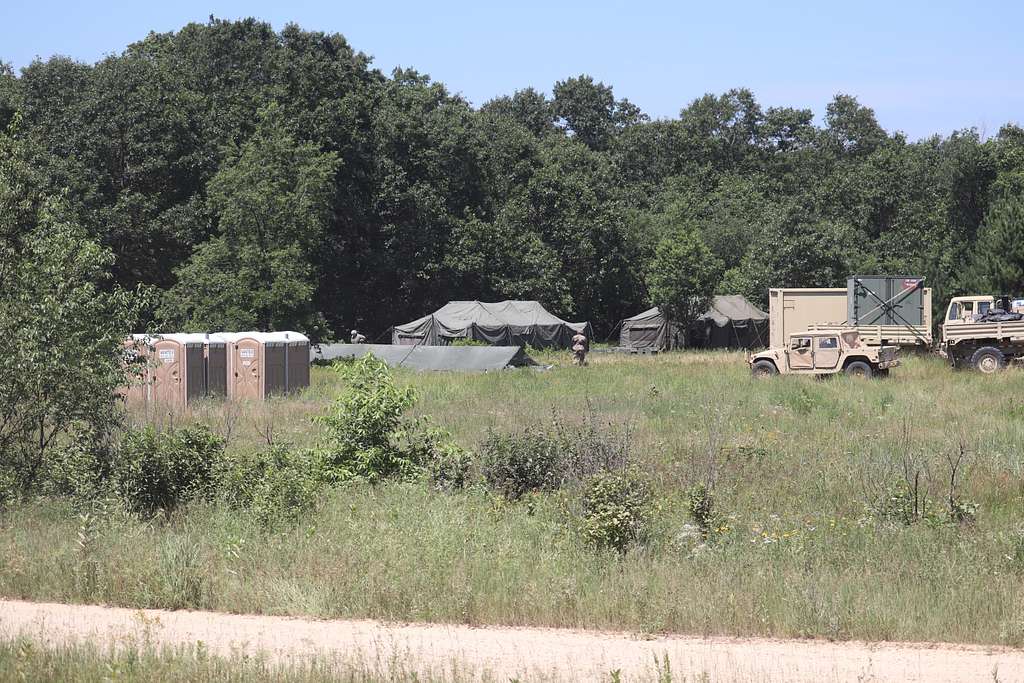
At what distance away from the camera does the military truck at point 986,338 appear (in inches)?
1228

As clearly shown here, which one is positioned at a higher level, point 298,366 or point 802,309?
point 802,309

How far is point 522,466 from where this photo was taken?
12.9m

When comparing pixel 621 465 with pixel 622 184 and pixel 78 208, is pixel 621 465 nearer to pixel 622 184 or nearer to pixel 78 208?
pixel 78 208

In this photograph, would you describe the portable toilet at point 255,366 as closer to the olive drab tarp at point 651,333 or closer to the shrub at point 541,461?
the shrub at point 541,461

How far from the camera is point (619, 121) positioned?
354 ft

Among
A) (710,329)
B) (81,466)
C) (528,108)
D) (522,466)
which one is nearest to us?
(81,466)

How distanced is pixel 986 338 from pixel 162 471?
86.7 ft

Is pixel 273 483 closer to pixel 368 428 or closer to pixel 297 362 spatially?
pixel 368 428

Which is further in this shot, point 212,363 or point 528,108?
point 528,108

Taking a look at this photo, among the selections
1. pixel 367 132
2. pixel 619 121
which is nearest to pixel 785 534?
pixel 367 132

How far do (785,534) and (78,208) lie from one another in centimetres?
3911

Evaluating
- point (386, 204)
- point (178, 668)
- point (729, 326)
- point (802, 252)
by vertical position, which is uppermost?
point (386, 204)

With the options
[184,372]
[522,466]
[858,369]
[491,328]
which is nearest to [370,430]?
[522,466]

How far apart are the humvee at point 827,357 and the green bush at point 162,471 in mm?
20908
